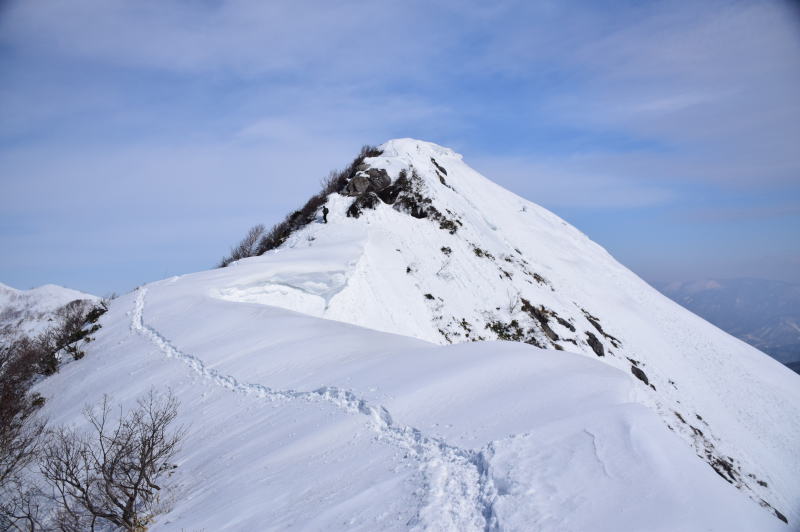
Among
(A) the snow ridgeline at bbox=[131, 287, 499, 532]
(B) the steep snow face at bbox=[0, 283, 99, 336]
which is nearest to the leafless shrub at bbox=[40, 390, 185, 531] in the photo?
(A) the snow ridgeline at bbox=[131, 287, 499, 532]

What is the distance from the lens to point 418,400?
27.1 feet

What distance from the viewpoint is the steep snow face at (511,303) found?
19.5 meters

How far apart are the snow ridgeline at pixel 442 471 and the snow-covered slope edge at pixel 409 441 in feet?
0.07

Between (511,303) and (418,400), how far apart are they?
17158 millimetres

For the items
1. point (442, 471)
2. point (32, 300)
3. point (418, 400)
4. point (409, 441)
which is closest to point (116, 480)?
point (409, 441)

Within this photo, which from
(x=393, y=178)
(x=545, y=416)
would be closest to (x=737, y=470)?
(x=545, y=416)

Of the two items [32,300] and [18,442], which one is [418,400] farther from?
[32,300]

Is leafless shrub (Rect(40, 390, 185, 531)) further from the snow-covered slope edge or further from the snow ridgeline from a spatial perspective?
the snow ridgeline

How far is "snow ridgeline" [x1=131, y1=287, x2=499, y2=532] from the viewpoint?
532cm

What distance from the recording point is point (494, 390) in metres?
8.30

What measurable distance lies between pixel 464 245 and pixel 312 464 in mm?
22046

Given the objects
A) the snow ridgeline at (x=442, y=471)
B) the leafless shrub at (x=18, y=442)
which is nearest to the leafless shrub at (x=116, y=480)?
the leafless shrub at (x=18, y=442)

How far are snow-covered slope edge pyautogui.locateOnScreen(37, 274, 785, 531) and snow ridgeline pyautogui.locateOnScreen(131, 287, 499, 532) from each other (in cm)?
2

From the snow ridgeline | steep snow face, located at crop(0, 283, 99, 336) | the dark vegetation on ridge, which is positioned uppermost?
steep snow face, located at crop(0, 283, 99, 336)
